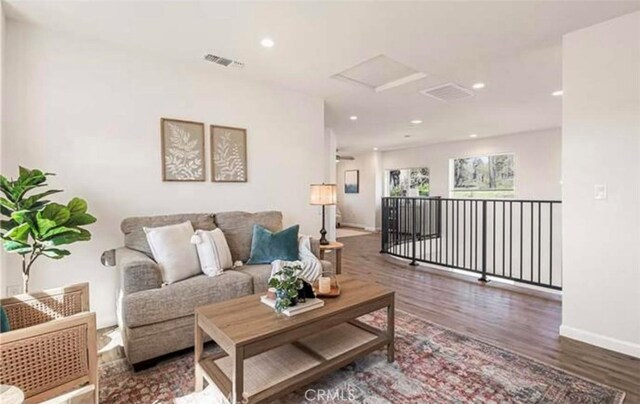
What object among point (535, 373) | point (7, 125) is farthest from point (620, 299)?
point (7, 125)

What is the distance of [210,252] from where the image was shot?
2.72 metres

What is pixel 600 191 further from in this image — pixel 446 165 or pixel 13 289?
pixel 446 165

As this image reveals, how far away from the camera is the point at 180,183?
10.9 ft

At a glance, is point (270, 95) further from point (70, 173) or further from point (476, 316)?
point (476, 316)

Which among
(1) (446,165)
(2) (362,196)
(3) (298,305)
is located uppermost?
(1) (446,165)

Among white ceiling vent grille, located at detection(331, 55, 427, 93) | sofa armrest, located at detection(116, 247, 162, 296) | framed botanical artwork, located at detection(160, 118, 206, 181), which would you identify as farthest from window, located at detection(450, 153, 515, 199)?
sofa armrest, located at detection(116, 247, 162, 296)

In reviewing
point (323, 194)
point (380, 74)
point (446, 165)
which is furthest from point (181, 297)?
point (446, 165)

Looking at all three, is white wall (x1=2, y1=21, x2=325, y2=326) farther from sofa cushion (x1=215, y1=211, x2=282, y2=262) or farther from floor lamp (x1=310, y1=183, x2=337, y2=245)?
floor lamp (x1=310, y1=183, x2=337, y2=245)

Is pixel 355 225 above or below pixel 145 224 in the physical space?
below

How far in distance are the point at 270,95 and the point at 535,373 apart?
366 centimetres

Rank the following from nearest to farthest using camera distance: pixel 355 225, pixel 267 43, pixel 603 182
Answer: pixel 603 182, pixel 267 43, pixel 355 225

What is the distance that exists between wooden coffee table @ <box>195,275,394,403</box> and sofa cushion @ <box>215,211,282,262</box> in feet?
3.85

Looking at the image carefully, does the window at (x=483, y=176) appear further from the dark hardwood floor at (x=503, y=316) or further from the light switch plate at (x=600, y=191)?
the light switch plate at (x=600, y=191)

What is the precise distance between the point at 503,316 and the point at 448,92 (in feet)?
8.97
